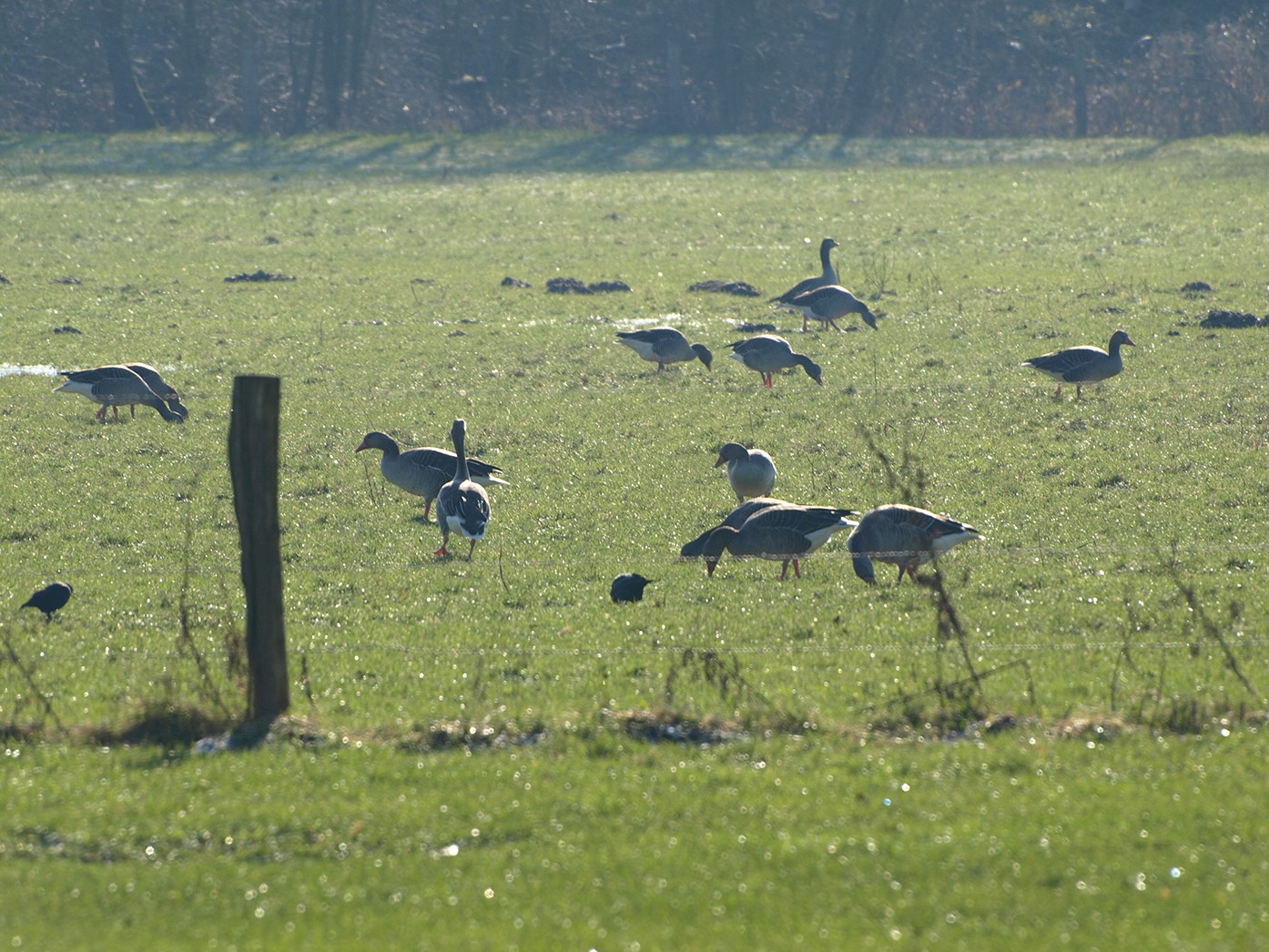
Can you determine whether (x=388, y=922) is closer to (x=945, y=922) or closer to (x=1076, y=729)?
(x=945, y=922)

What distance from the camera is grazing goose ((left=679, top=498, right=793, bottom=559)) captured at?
1470 cm

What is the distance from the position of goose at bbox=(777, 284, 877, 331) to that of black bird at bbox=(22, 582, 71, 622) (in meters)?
20.8

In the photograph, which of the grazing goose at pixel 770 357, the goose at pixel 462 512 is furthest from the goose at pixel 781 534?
the grazing goose at pixel 770 357

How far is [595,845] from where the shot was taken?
802 centimetres

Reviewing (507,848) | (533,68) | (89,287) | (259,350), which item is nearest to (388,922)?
(507,848)

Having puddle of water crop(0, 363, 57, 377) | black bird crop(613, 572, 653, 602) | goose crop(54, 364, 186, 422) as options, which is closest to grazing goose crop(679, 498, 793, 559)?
black bird crop(613, 572, 653, 602)

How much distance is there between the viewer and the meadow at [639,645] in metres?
7.54

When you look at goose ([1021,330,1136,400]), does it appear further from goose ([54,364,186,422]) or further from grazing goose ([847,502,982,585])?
goose ([54,364,186,422])

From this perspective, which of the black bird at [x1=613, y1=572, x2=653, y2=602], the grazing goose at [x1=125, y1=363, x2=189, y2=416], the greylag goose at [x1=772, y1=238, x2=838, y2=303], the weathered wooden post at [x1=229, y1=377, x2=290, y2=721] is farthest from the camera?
the greylag goose at [x1=772, y1=238, x2=838, y2=303]

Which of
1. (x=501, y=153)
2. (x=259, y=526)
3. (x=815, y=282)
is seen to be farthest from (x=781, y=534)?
(x=501, y=153)

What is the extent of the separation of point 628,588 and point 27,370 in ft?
60.0

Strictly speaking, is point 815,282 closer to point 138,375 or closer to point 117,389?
point 138,375

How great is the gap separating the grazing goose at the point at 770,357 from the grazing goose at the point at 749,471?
28.2 feet

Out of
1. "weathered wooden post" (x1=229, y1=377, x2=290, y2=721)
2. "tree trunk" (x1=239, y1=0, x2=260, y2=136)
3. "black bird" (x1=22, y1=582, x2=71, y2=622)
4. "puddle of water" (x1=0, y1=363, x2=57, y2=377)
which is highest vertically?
"tree trunk" (x1=239, y1=0, x2=260, y2=136)
